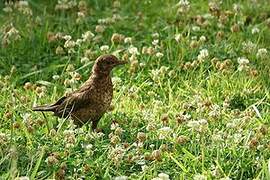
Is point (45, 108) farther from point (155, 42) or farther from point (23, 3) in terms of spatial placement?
point (23, 3)

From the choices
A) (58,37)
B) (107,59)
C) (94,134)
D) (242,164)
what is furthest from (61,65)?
(242,164)

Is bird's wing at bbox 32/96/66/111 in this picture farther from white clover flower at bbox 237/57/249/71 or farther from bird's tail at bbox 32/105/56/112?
white clover flower at bbox 237/57/249/71

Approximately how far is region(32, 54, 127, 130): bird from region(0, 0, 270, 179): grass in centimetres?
8

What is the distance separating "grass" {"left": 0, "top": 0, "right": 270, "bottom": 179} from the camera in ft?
16.8

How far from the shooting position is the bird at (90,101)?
5.66m

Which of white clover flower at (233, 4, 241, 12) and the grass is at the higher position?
white clover flower at (233, 4, 241, 12)

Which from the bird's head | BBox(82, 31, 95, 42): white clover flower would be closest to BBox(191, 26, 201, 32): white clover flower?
BBox(82, 31, 95, 42): white clover flower

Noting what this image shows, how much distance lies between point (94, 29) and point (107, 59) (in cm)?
203

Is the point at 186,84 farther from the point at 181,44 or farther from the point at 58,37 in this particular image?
the point at 58,37

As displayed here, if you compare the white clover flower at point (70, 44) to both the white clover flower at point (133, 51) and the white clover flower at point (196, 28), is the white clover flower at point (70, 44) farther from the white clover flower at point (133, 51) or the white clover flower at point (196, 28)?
the white clover flower at point (196, 28)

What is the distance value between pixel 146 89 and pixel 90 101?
3.28 ft

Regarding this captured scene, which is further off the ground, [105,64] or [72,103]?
[105,64]

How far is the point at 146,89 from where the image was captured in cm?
661

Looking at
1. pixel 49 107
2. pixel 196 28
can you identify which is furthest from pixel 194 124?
pixel 196 28
